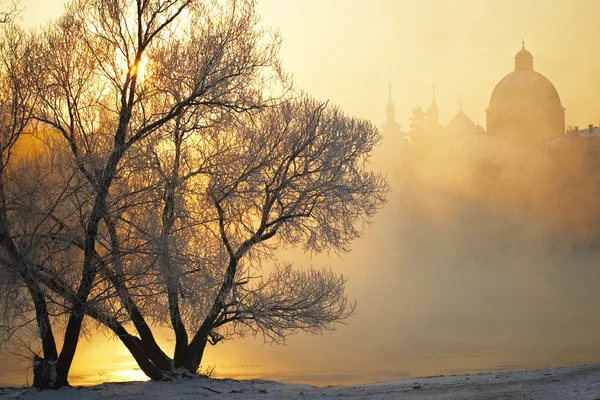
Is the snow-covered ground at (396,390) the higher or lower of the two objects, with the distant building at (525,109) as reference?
lower

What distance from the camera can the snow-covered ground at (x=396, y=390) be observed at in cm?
847

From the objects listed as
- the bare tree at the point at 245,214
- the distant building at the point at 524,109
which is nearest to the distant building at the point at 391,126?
the distant building at the point at 524,109

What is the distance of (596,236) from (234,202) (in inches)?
1904

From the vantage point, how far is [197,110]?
408 inches

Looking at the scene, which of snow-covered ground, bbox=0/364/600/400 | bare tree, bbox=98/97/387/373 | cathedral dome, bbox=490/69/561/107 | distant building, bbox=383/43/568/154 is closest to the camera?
snow-covered ground, bbox=0/364/600/400

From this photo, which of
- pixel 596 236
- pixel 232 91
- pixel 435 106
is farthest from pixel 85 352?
pixel 435 106

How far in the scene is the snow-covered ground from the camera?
8469 mm

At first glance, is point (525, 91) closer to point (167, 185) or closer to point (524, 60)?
point (524, 60)

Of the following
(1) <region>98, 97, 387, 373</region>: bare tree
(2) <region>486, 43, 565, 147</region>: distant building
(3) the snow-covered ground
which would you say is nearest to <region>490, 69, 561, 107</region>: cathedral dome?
(2) <region>486, 43, 565, 147</region>: distant building

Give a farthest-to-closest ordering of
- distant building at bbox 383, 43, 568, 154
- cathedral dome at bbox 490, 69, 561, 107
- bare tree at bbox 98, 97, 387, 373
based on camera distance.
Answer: cathedral dome at bbox 490, 69, 561, 107 → distant building at bbox 383, 43, 568, 154 → bare tree at bbox 98, 97, 387, 373

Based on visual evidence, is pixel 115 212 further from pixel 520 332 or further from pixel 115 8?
pixel 520 332

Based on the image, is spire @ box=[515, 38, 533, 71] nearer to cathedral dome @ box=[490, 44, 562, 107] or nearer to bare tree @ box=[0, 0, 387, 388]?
cathedral dome @ box=[490, 44, 562, 107]

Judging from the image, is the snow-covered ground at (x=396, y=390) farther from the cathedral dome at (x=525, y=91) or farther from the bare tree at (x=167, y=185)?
the cathedral dome at (x=525, y=91)

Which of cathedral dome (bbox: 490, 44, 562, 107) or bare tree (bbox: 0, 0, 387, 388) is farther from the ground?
cathedral dome (bbox: 490, 44, 562, 107)
